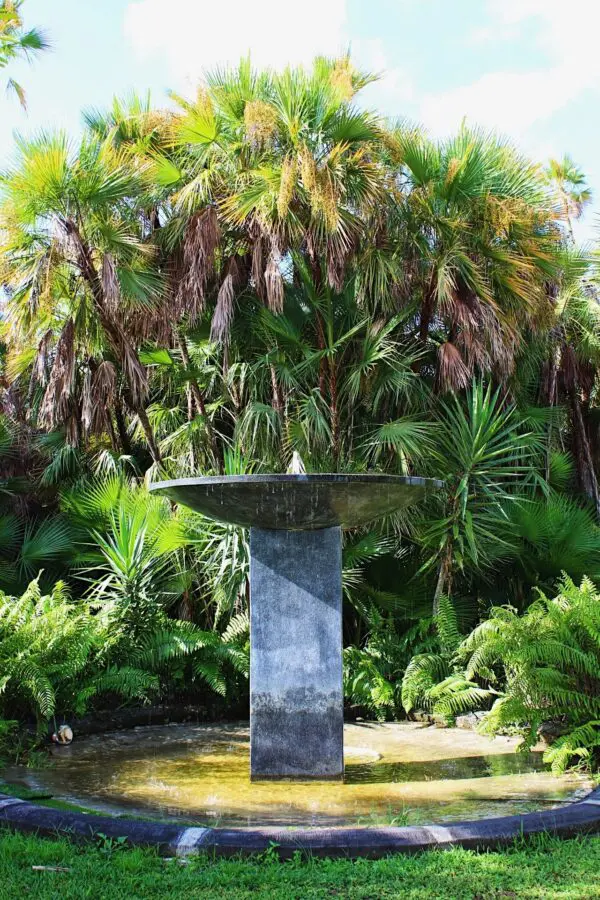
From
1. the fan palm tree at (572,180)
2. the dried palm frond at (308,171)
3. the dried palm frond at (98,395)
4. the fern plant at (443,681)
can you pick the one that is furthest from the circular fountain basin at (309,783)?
the fan palm tree at (572,180)

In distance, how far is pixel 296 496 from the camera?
226 inches

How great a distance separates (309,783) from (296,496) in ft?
6.70

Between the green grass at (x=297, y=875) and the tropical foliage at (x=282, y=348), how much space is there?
4.48m

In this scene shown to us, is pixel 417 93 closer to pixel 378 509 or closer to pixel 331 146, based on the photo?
pixel 331 146

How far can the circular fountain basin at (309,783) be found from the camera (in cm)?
506

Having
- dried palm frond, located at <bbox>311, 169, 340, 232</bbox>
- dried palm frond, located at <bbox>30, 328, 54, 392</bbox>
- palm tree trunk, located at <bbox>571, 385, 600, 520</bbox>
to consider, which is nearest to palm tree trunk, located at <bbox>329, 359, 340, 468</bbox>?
dried palm frond, located at <bbox>311, 169, 340, 232</bbox>

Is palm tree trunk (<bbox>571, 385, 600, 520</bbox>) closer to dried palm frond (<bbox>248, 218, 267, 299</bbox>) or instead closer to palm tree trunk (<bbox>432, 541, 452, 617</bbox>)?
palm tree trunk (<bbox>432, 541, 452, 617</bbox>)

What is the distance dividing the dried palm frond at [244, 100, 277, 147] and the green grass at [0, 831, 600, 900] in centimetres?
797

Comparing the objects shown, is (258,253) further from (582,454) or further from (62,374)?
(582,454)

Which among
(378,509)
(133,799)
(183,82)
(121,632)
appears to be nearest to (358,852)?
(133,799)

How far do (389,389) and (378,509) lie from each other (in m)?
4.41

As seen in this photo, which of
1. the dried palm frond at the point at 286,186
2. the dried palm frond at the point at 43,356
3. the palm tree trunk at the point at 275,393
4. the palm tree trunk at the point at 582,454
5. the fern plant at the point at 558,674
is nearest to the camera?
the fern plant at the point at 558,674

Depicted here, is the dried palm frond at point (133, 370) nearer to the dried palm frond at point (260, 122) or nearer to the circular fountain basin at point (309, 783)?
the dried palm frond at point (260, 122)

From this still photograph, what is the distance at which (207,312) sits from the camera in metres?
11.1
